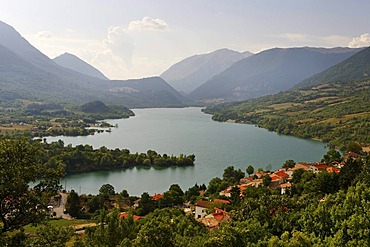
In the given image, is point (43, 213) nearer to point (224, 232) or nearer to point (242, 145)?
point (224, 232)

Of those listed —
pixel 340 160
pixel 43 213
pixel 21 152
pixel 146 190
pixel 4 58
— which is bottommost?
pixel 146 190

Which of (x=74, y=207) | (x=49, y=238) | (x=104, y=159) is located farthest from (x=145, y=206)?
(x=104, y=159)

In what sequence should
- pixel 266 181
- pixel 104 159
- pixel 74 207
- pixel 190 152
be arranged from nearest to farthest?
pixel 74 207
pixel 266 181
pixel 104 159
pixel 190 152

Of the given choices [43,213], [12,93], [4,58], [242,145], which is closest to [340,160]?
[242,145]

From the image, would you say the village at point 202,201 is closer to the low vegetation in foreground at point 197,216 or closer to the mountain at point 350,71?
the low vegetation in foreground at point 197,216

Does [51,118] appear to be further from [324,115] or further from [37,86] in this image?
[37,86]
